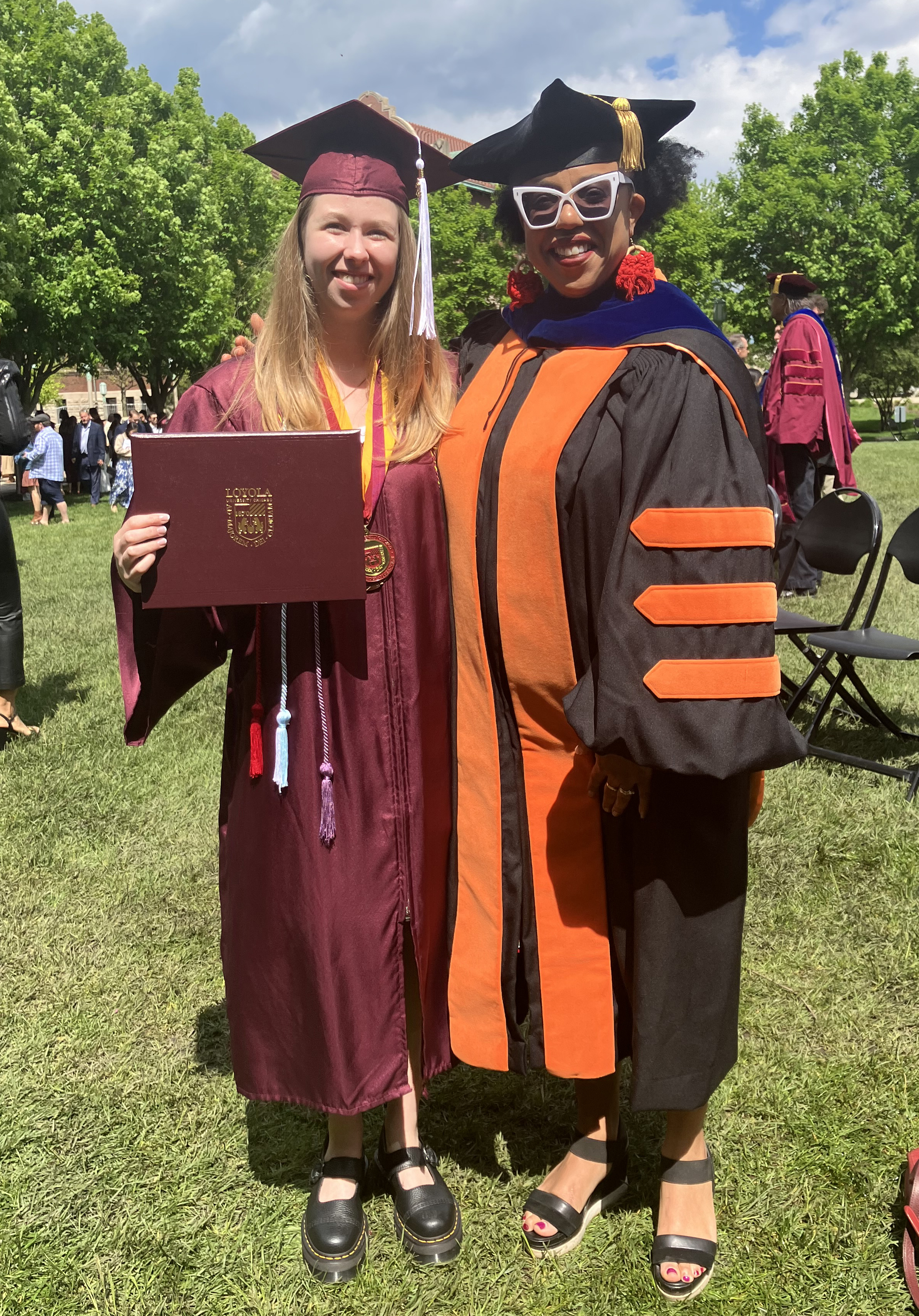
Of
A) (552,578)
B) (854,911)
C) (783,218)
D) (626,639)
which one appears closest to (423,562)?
(552,578)

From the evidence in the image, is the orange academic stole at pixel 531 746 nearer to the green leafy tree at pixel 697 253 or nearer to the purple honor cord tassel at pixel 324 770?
the purple honor cord tassel at pixel 324 770

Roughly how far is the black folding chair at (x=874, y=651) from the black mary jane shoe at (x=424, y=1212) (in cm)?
258

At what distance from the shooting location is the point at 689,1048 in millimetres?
1906

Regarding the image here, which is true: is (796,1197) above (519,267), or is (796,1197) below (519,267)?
below

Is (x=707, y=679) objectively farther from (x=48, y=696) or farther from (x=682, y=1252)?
(x=48, y=696)

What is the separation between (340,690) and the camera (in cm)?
195

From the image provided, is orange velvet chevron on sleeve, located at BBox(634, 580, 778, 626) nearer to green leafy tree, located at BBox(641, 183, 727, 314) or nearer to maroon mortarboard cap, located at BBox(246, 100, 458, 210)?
maroon mortarboard cap, located at BBox(246, 100, 458, 210)

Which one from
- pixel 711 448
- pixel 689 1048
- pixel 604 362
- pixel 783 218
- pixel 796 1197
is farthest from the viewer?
pixel 783 218

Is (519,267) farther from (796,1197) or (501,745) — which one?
(796,1197)

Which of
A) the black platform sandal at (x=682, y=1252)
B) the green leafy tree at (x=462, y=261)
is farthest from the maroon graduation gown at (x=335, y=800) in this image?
the green leafy tree at (x=462, y=261)

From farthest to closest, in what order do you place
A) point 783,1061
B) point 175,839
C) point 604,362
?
point 175,839 → point 783,1061 → point 604,362

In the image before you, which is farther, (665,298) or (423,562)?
(423,562)

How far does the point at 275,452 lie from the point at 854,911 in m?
2.56

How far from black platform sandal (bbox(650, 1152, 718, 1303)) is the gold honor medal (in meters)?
1.32
